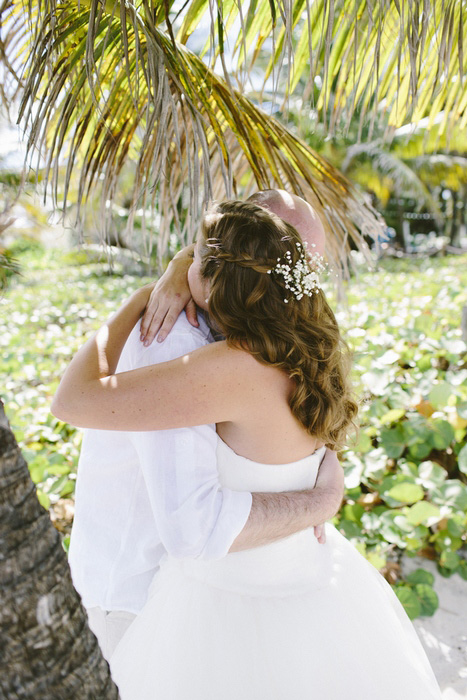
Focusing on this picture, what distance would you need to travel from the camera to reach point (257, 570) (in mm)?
1548

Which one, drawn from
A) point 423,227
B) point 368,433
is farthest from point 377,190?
point 368,433

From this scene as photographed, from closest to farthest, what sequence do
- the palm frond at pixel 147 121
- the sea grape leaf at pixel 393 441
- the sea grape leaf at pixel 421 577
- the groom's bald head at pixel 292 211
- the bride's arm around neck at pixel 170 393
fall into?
the bride's arm around neck at pixel 170 393 → the palm frond at pixel 147 121 → the groom's bald head at pixel 292 211 → the sea grape leaf at pixel 421 577 → the sea grape leaf at pixel 393 441

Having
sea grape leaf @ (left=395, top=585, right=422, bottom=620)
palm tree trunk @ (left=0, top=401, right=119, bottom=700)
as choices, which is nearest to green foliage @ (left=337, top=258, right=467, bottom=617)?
sea grape leaf @ (left=395, top=585, right=422, bottom=620)

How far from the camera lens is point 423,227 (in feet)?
85.6

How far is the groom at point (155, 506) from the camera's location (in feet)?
4.39

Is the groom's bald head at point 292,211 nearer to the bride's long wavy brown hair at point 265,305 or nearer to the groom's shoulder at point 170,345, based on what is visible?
the bride's long wavy brown hair at point 265,305

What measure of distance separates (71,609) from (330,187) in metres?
2.29

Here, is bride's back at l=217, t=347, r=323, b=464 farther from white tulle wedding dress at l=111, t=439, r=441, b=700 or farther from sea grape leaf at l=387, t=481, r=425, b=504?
sea grape leaf at l=387, t=481, r=425, b=504

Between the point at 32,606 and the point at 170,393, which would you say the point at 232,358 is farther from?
the point at 32,606

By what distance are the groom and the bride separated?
68mm

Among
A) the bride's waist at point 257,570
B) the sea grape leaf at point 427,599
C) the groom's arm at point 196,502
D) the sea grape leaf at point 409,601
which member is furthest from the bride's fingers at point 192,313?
the sea grape leaf at point 427,599

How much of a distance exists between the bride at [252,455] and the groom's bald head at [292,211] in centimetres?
40

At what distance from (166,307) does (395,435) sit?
223cm

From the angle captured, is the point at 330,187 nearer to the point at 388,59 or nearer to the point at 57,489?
the point at 388,59
